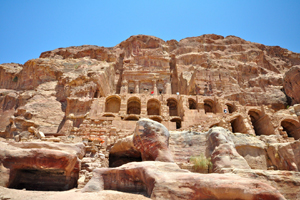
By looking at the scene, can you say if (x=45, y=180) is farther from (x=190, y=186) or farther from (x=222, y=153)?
(x=222, y=153)

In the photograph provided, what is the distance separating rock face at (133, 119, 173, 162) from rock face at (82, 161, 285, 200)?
1816mm

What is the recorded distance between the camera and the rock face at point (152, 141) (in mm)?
8164

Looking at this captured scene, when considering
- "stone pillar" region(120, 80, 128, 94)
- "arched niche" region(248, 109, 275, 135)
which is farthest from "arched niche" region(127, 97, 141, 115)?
"arched niche" region(248, 109, 275, 135)

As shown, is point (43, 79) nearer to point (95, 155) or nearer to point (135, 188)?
point (95, 155)

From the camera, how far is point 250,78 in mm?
38844

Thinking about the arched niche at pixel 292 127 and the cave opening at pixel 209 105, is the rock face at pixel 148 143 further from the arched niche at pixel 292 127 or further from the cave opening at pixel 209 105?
the cave opening at pixel 209 105

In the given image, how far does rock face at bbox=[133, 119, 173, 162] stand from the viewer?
8.16 metres

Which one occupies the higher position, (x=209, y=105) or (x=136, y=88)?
(x=136, y=88)

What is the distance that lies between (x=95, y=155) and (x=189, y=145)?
495 centimetres

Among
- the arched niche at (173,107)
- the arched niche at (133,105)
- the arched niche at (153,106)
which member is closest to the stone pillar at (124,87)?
the arched niche at (133,105)

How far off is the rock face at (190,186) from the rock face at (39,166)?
75.7 inches

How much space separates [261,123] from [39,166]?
24440mm

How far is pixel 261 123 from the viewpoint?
24.0m

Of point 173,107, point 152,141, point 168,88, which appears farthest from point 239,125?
point 168,88
